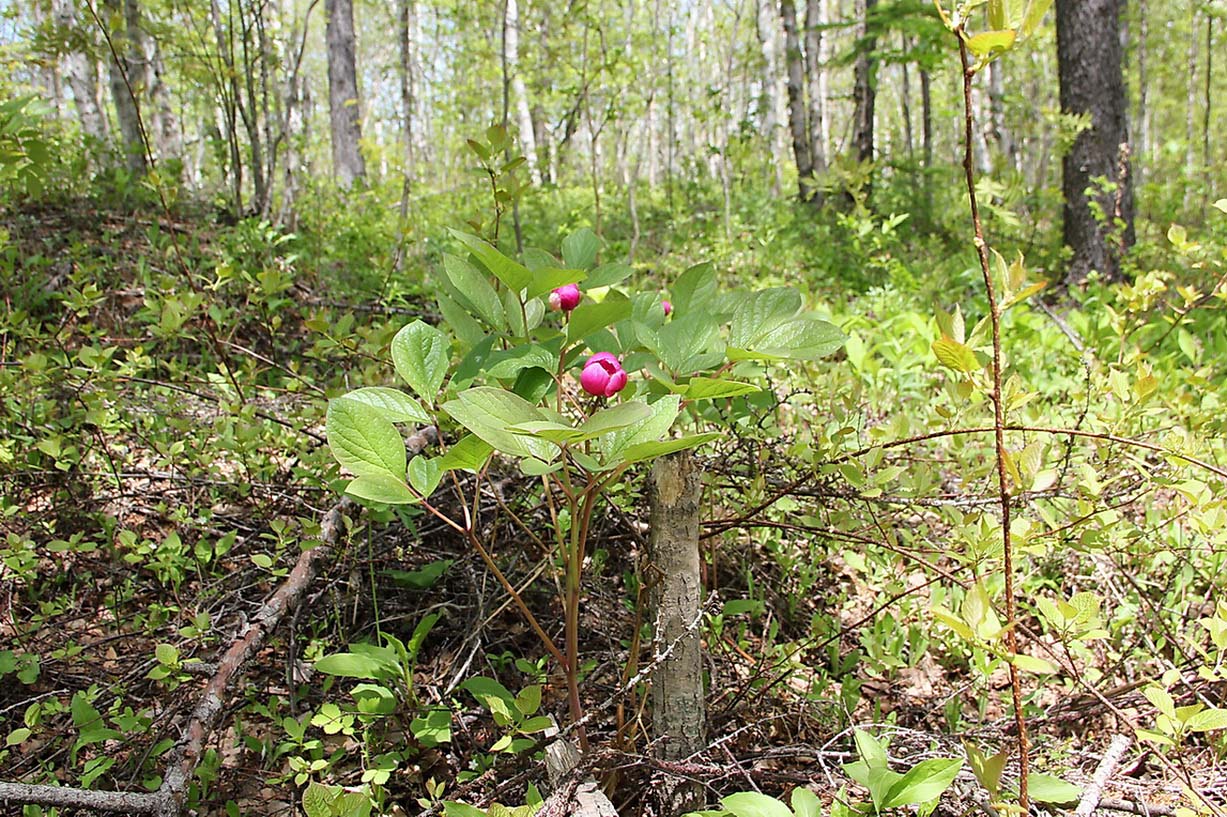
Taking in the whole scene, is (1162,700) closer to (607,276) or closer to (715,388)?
(715,388)

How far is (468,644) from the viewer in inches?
66.5

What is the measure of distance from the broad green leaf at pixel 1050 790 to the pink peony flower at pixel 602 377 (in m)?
0.75

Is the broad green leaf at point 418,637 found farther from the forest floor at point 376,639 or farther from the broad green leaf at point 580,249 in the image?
the broad green leaf at point 580,249

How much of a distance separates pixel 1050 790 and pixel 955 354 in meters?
0.57

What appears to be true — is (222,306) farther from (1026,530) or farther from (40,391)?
(1026,530)

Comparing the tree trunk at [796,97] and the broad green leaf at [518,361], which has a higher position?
the tree trunk at [796,97]

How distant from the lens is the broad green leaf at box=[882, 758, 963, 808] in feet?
3.07

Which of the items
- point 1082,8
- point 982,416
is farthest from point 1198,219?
point 982,416

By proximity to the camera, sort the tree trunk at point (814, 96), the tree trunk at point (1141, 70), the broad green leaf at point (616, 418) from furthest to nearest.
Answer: the tree trunk at point (1141, 70) → the tree trunk at point (814, 96) → the broad green leaf at point (616, 418)

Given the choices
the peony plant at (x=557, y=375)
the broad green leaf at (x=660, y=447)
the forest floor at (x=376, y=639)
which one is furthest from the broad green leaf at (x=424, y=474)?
the forest floor at (x=376, y=639)

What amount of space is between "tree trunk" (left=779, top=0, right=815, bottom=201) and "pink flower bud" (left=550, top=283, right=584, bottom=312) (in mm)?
6782

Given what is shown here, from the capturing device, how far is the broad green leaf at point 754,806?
35.9 inches

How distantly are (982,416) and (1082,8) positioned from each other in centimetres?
429

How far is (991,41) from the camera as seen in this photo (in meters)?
0.81
